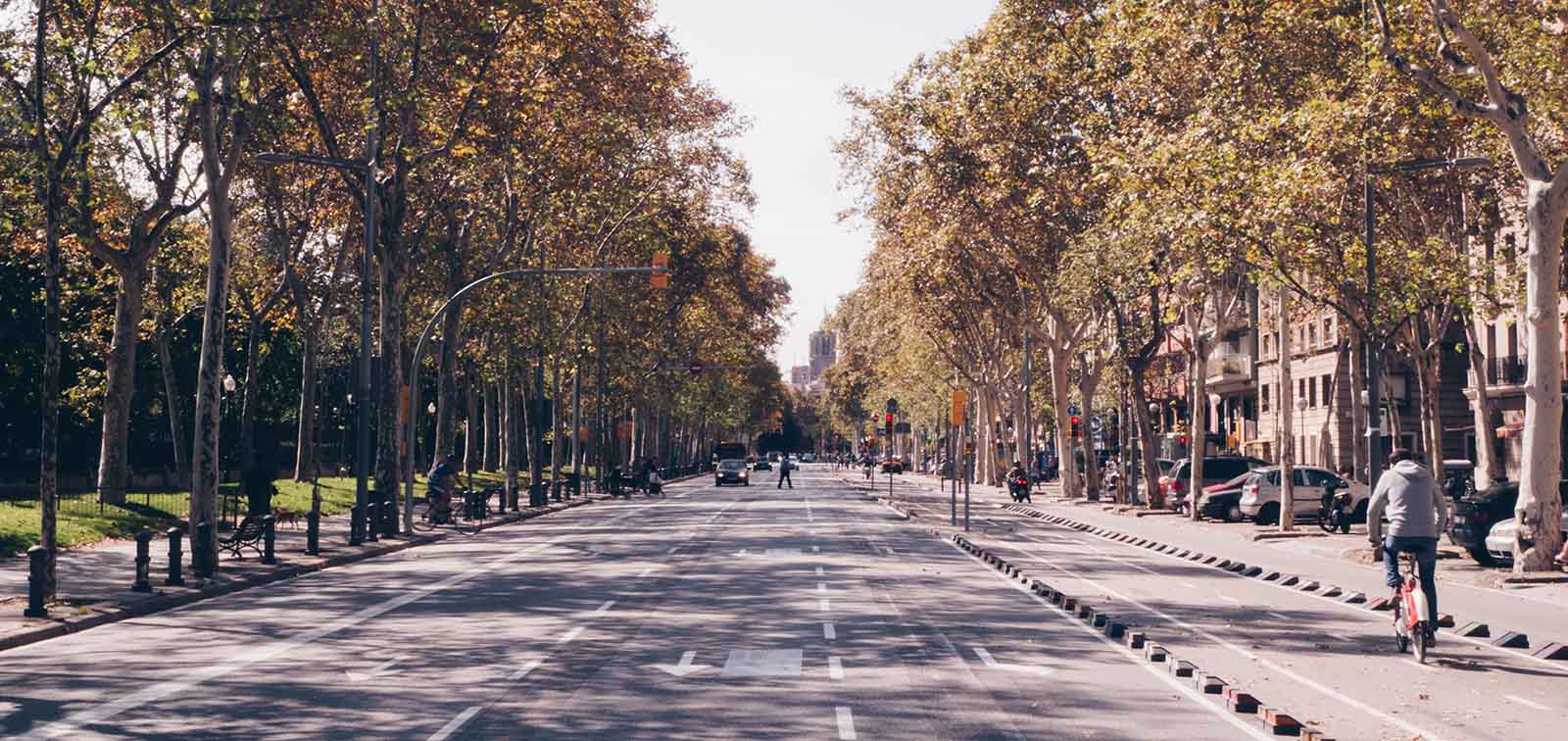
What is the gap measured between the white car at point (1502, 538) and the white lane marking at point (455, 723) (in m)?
19.5

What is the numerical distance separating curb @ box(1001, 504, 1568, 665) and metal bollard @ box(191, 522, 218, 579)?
15.5m

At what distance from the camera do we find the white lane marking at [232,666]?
11.2 m

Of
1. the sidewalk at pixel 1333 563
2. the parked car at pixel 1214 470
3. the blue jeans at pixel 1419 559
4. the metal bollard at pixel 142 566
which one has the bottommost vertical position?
the sidewalk at pixel 1333 563

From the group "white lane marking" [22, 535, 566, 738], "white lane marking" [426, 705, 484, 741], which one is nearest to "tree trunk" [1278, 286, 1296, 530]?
"white lane marking" [22, 535, 566, 738]

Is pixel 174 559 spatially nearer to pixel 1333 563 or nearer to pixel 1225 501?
pixel 1333 563

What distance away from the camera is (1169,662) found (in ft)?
45.8

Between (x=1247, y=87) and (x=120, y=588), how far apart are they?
23.6m

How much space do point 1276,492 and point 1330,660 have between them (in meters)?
29.6

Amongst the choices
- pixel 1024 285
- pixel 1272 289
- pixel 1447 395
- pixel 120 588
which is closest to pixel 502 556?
pixel 120 588

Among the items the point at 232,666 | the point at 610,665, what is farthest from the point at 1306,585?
the point at 232,666

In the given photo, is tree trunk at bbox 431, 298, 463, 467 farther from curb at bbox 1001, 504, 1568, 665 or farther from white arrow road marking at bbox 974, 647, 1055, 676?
white arrow road marking at bbox 974, 647, 1055, 676

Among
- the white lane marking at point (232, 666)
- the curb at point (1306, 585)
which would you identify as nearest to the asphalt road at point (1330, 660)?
the curb at point (1306, 585)

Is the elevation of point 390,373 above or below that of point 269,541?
above

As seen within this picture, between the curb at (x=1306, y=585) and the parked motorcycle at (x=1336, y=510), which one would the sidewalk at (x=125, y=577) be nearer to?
→ the curb at (x=1306, y=585)
